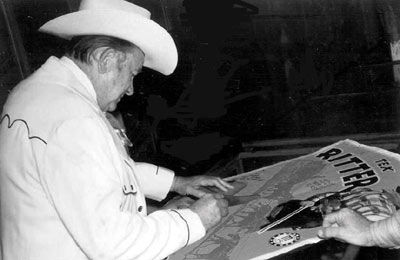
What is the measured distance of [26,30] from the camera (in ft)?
14.1

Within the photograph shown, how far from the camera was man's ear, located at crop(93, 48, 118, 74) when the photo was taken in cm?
174

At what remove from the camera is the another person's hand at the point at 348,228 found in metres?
1.87

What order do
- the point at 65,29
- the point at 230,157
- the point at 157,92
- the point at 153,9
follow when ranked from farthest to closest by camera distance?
the point at 153,9, the point at 157,92, the point at 230,157, the point at 65,29

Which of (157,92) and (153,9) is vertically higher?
(153,9)

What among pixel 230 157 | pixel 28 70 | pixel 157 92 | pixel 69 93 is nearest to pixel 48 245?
pixel 69 93

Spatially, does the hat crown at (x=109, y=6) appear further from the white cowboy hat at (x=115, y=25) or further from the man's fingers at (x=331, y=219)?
the man's fingers at (x=331, y=219)

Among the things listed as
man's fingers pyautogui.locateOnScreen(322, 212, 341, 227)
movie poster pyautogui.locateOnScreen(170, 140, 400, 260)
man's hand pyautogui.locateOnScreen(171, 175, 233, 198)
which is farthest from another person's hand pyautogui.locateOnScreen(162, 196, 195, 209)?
man's fingers pyautogui.locateOnScreen(322, 212, 341, 227)

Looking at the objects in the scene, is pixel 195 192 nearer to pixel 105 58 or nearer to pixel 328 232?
pixel 328 232

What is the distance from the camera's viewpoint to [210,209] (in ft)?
6.23

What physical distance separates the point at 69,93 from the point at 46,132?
164mm

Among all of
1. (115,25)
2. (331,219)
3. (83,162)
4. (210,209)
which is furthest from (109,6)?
(331,219)

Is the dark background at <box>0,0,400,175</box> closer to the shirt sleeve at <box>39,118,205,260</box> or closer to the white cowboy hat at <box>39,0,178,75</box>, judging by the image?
the white cowboy hat at <box>39,0,178,75</box>

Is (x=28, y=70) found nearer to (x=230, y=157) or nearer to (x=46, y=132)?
(x=230, y=157)

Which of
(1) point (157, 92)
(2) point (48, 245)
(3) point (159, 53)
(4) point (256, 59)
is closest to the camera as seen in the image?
(2) point (48, 245)
